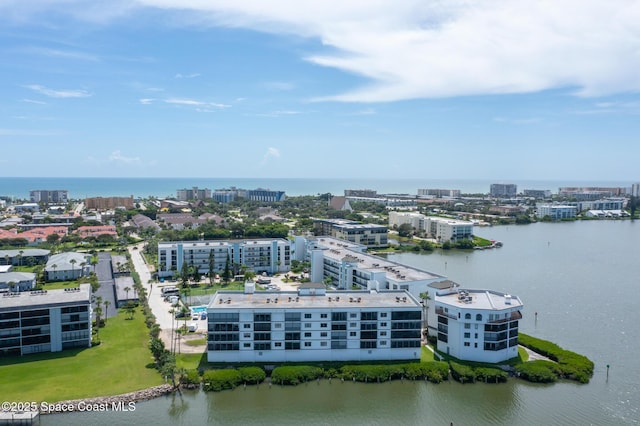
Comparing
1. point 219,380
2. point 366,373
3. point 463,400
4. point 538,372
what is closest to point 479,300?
point 538,372

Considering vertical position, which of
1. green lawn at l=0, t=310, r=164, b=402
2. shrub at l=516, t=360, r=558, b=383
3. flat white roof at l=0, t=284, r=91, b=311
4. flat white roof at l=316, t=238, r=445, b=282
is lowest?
green lawn at l=0, t=310, r=164, b=402

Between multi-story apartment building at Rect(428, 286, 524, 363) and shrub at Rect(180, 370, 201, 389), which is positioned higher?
multi-story apartment building at Rect(428, 286, 524, 363)

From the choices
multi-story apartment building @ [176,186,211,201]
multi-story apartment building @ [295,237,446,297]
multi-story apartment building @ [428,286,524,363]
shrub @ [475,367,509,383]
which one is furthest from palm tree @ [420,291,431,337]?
multi-story apartment building @ [176,186,211,201]

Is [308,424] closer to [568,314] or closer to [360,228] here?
[568,314]

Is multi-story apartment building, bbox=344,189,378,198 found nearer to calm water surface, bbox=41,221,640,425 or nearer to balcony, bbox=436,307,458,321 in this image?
calm water surface, bbox=41,221,640,425

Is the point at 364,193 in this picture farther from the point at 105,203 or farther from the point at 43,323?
the point at 43,323

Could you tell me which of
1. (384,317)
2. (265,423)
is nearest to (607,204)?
(384,317)

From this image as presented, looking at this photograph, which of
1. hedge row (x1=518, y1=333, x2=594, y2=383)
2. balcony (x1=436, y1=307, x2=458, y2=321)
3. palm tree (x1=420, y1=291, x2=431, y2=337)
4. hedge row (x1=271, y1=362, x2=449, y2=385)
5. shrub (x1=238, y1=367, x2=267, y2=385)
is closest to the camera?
shrub (x1=238, y1=367, x2=267, y2=385)
